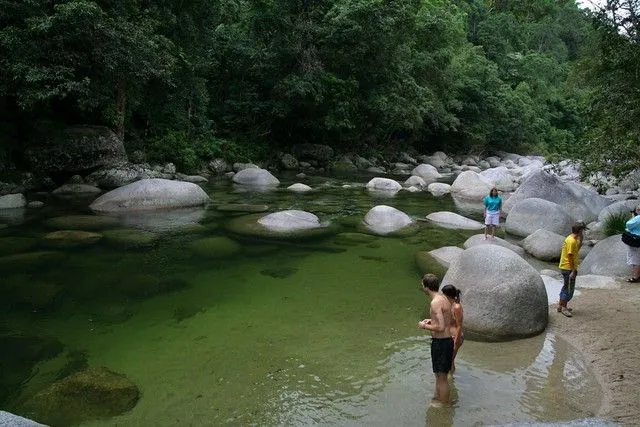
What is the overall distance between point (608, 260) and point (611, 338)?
3.97 m

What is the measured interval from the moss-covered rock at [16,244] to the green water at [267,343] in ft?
0.32

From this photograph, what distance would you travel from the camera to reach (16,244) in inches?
477

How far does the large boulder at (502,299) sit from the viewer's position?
7.63 m

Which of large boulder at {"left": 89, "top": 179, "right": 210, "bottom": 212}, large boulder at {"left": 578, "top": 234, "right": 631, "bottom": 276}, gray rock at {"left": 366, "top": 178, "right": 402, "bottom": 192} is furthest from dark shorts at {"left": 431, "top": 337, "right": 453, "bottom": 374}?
gray rock at {"left": 366, "top": 178, "right": 402, "bottom": 192}

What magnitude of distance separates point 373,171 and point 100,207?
20.0 metres

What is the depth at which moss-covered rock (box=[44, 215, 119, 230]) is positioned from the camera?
1388 centimetres

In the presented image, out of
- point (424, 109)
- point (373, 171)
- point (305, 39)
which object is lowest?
point (373, 171)

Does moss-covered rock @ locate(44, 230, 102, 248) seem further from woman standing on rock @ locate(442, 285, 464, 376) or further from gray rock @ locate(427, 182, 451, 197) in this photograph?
gray rock @ locate(427, 182, 451, 197)

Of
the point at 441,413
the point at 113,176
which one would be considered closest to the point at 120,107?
the point at 113,176

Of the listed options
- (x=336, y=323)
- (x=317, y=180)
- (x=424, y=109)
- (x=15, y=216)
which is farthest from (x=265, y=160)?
(x=336, y=323)

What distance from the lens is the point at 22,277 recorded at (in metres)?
9.91

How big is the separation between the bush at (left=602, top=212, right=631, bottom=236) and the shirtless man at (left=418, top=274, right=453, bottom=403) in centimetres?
927

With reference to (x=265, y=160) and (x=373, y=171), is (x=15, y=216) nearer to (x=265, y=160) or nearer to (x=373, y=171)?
(x=265, y=160)

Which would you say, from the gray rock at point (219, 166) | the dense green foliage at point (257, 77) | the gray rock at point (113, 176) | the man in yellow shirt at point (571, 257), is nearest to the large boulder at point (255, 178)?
the dense green foliage at point (257, 77)
